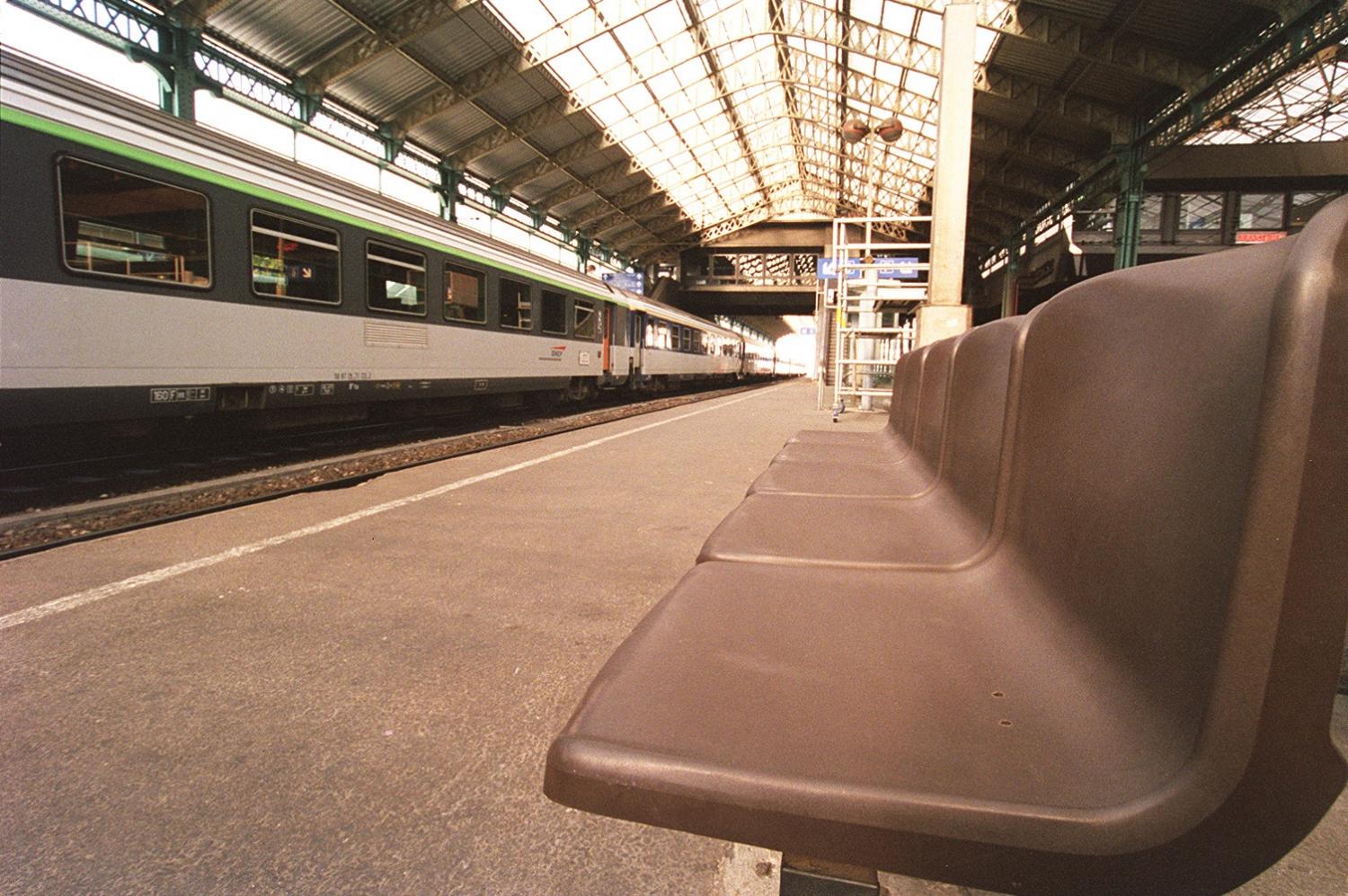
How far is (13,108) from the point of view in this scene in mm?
4543

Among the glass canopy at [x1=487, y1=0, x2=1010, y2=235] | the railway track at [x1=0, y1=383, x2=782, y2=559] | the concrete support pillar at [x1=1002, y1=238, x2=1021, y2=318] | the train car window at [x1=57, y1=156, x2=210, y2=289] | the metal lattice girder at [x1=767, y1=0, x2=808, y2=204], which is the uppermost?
the metal lattice girder at [x1=767, y1=0, x2=808, y2=204]

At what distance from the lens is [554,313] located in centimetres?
1259

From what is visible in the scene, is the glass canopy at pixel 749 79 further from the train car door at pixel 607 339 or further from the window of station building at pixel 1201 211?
the window of station building at pixel 1201 211

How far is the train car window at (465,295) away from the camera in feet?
30.5

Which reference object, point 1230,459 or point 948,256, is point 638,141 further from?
point 1230,459

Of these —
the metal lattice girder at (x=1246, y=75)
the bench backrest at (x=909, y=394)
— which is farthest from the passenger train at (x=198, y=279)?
the metal lattice girder at (x=1246, y=75)

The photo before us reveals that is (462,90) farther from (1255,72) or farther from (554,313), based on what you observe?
(1255,72)

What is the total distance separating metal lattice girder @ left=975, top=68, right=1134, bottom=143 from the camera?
62.3 ft

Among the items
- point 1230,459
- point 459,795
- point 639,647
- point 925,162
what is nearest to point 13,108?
point 459,795

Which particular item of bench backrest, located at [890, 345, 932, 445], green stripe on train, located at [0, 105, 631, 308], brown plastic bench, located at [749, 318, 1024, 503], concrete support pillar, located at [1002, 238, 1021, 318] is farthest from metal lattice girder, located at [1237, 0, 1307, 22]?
concrete support pillar, located at [1002, 238, 1021, 318]

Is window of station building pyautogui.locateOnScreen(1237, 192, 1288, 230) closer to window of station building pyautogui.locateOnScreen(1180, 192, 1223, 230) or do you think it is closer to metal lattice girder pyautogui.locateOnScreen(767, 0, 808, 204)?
window of station building pyautogui.locateOnScreen(1180, 192, 1223, 230)

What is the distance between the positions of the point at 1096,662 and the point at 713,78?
30.4 metres

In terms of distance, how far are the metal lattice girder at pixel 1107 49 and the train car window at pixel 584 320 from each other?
1252 centimetres

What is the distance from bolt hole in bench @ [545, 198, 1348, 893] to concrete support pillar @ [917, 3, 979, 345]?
842 cm
